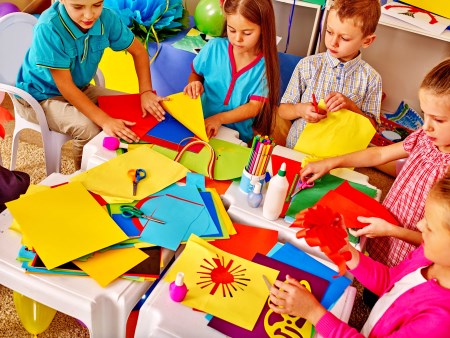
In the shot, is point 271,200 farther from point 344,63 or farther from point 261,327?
point 344,63

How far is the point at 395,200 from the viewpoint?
4.47 feet

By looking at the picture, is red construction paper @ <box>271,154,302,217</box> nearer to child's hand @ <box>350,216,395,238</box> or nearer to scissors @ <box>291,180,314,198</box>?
scissors @ <box>291,180,314,198</box>

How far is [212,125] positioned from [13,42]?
81 cm

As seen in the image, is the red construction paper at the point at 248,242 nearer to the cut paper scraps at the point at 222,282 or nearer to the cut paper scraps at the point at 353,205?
the cut paper scraps at the point at 222,282

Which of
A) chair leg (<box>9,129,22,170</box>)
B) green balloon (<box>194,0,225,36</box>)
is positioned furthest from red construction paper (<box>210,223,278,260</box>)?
green balloon (<box>194,0,225,36</box>)

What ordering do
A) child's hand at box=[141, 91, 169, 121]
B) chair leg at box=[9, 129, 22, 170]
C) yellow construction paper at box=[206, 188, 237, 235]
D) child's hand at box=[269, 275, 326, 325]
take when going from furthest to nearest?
chair leg at box=[9, 129, 22, 170]
child's hand at box=[141, 91, 169, 121]
yellow construction paper at box=[206, 188, 237, 235]
child's hand at box=[269, 275, 326, 325]

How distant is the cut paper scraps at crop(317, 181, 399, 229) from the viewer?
1249 mm

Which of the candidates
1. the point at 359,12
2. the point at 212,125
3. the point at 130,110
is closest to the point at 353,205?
the point at 212,125

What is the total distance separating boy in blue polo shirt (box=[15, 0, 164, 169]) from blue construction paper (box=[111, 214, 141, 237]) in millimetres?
336

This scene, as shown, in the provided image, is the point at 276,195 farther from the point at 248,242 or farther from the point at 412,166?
the point at 412,166

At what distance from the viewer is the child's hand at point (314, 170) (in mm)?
1366

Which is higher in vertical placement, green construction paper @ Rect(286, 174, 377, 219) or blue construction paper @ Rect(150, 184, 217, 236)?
green construction paper @ Rect(286, 174, 377, 219)

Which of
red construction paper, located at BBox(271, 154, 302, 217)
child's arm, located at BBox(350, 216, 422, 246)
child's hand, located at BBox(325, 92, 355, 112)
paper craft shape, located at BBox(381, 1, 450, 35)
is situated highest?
paper craft shape, located at BBox(381, 1, 450, 35)

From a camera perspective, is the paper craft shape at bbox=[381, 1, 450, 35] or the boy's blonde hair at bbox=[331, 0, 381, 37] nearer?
the boy's blonde hair at bbox=[331, 0, 381, 37]
